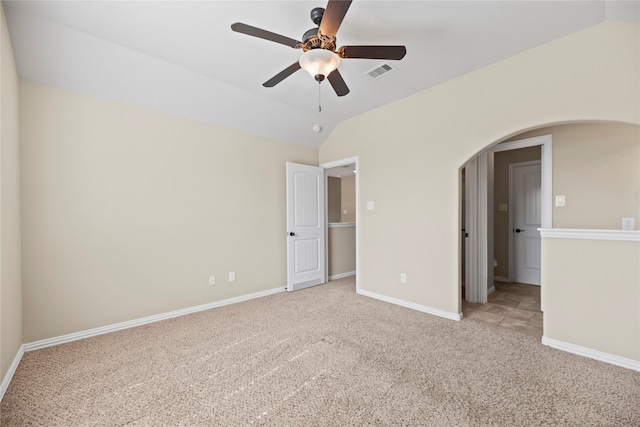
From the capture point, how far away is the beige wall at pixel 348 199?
7855 mm

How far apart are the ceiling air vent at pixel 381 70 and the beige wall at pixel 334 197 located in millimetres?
4155

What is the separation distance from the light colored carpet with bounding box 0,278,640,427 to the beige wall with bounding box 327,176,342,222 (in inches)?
168

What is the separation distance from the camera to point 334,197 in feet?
23.7

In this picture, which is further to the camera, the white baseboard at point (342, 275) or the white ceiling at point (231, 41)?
the white baseboard at point (342, 275)

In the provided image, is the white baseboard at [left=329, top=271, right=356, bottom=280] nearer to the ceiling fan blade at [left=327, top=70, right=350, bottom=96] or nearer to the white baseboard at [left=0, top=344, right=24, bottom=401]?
the ceiling fan blade at [left=327, top=70, right=350, bottom=96]

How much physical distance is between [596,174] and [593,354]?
6.08ft

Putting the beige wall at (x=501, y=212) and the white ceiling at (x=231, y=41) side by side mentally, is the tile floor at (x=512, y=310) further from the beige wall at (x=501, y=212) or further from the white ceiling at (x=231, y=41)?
the white ceiling at (x=231, y=41)

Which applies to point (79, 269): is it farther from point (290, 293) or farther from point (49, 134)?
point (290, 293)

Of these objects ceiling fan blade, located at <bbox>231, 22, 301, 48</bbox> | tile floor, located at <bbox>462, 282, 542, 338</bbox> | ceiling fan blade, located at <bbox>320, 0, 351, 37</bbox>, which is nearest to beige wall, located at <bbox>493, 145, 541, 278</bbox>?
tile floor, located at <bbox>462, 282, 542, 338</bbox>

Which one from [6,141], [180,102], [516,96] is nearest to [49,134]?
[6,141]

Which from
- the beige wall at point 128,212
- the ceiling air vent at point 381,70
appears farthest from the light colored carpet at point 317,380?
the ceiling air vent at point 381,70

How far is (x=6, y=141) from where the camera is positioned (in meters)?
2.01

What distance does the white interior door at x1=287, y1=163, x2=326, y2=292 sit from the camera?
436cm

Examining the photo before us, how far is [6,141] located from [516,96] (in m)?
4.37
